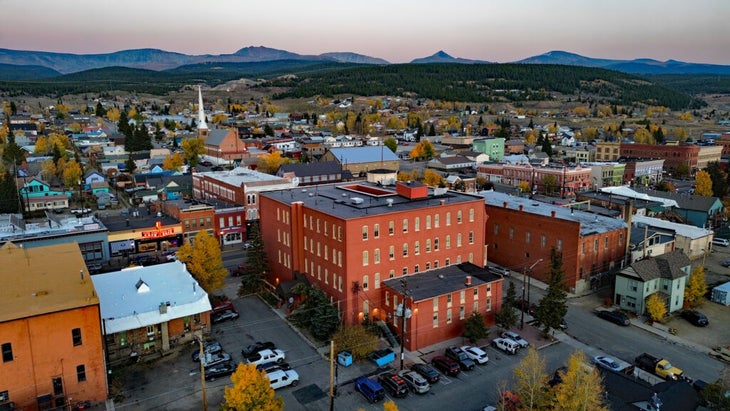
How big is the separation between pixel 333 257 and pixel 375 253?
2.99 m

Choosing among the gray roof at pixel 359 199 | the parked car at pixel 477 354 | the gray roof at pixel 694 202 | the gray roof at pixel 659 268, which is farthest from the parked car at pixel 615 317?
the gray roof at pixel 694 202

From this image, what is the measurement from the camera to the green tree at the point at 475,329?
34.1 meters

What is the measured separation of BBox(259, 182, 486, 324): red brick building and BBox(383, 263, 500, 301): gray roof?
2.21 ft

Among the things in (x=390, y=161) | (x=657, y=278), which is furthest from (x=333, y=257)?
(x=390, y=161)

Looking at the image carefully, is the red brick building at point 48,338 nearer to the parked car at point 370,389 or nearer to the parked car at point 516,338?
the parked car at point 370,389

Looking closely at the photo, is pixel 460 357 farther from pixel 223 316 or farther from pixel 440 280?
pixel 223 316

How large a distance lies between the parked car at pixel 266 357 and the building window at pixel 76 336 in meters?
9.41

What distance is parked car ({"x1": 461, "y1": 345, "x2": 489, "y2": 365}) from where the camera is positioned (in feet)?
106

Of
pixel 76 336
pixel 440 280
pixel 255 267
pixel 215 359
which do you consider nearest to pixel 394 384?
pixel 440 280

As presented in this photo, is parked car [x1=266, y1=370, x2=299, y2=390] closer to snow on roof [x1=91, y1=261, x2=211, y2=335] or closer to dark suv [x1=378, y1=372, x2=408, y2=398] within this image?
dark suv [x1=378, y1=372, x2=408, y2=398]

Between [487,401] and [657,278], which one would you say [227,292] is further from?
[657,278]

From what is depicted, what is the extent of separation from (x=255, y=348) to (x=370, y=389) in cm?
875

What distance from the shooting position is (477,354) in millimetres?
32469

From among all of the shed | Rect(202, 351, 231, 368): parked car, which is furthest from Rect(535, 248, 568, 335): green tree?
Rect(202, 351, 231, 368): parked car
